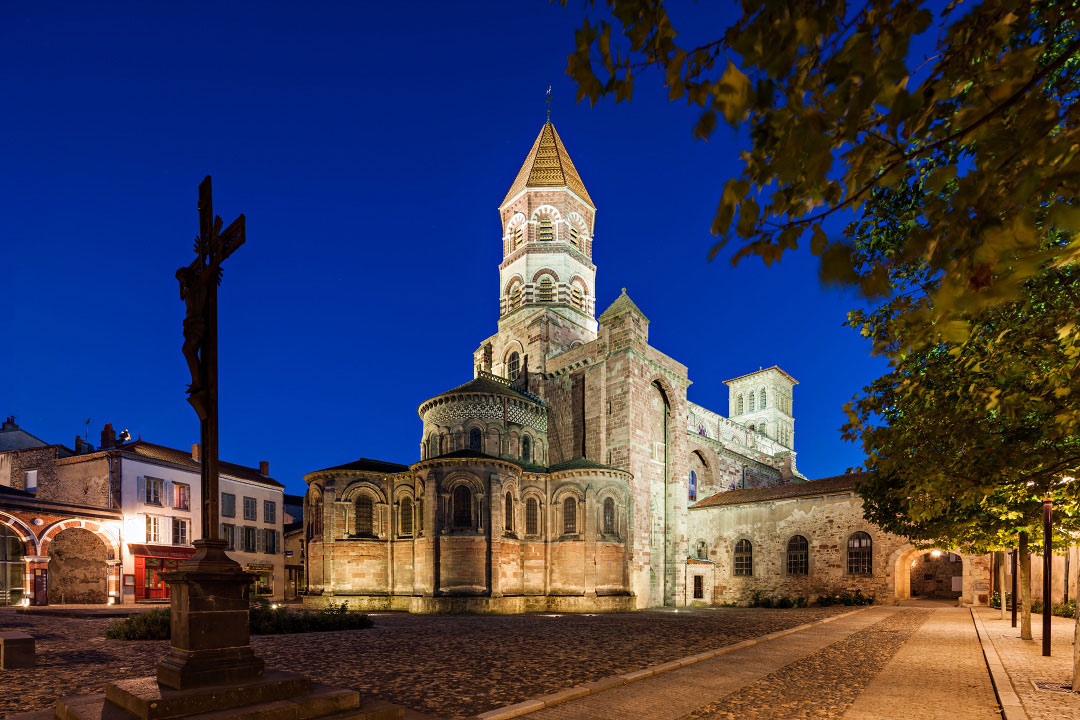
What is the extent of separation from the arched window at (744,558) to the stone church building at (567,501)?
0.27 ft

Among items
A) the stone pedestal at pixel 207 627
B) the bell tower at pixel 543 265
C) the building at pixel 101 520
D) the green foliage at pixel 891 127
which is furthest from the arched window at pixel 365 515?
the green foliage at pixel 891 127

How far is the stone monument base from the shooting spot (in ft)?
17.8

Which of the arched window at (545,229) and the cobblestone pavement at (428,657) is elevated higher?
the arched window at (545,229)

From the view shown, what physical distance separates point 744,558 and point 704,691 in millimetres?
27031

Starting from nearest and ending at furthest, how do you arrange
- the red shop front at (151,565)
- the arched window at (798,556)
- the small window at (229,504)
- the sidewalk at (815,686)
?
the sidewalk at (815,686)
the red shop front at (151,565)
the arched window at (798,556)
the small window at (229,504)

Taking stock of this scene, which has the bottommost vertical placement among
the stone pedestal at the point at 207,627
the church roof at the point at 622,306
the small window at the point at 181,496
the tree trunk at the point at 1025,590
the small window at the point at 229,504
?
the small window at the point at 229,504

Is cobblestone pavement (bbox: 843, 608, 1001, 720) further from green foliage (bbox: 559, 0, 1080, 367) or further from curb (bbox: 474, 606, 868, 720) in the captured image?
green foliage (bbox: 559, 0, 1080, 367)

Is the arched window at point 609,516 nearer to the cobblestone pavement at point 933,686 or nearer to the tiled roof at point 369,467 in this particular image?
the tiled roof at point 369,467

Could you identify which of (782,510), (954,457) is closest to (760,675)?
(954,457)

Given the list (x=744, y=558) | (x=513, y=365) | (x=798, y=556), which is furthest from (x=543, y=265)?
(x=798, y=556)

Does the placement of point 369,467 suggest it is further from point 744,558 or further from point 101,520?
point 744,558

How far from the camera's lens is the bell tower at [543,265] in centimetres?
3812

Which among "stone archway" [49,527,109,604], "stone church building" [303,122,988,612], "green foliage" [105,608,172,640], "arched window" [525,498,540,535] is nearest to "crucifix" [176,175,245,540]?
"green foliage" [105,608,172,640]

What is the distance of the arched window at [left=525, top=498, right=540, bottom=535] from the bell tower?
1017cm
